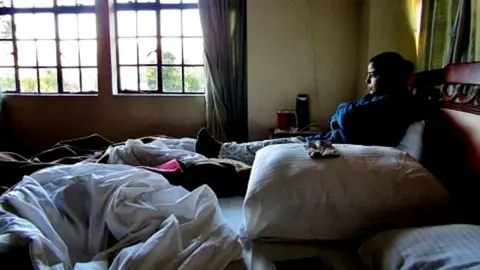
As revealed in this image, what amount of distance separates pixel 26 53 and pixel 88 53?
61cm

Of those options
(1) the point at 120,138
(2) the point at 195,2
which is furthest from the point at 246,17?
(1) the point at 120,138

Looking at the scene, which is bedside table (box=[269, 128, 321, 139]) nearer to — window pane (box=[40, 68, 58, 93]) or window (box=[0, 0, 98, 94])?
window (box=[0, 0, 98, 94])

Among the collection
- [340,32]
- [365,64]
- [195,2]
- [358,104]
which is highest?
[195,2]

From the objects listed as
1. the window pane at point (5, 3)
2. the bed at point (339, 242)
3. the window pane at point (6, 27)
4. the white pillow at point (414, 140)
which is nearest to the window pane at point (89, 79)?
the window pane at point (6, 27)

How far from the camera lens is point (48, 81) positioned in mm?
3963

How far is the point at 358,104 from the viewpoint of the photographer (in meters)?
1.75

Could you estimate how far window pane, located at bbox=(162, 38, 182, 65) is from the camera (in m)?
3.83

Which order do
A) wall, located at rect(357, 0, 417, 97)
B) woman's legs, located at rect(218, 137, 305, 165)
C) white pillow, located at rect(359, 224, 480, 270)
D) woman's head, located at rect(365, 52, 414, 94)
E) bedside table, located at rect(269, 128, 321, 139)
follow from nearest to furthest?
white pillow, located at rect(359, 224, 480, 270) → woman's head, located at rect(365, 52, 414, 94) → woman's legs, located at rect(218, 137, 305, 165) → wall, located at rect(357, 0, 417, 97) → bedside table, located at rect(269, 128, 321, 139)

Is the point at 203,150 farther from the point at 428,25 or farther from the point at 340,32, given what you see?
the point at 340,32

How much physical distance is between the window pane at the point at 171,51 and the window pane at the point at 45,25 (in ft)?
3.49

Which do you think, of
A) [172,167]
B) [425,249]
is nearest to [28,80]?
[172,167]

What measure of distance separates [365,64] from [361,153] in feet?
6.18

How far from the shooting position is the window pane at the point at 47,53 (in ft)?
12.9

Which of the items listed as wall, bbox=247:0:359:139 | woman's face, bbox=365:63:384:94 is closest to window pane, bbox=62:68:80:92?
wall, bbox=247:0:359:139
